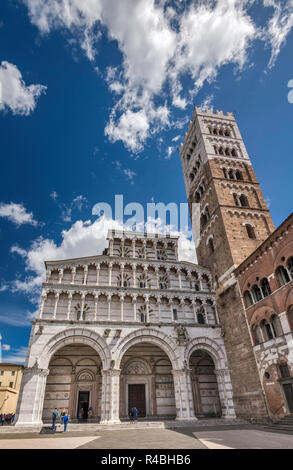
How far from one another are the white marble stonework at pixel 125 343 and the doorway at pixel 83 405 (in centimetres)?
8

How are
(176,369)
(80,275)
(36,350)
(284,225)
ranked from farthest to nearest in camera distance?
(80,275) → (176,369) → (36,350) → (284,225)

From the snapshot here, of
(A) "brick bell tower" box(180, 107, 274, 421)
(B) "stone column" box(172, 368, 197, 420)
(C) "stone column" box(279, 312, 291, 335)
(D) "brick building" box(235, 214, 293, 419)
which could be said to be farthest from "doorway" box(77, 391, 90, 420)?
(C) "stone column" box(279, 312, 291, 335)

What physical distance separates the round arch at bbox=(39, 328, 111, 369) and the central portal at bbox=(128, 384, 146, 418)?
4447mm

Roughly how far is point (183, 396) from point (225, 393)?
3485mm

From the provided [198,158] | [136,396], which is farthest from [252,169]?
[136,396]

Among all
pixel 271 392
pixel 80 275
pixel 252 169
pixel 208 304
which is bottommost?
pixel 271 392

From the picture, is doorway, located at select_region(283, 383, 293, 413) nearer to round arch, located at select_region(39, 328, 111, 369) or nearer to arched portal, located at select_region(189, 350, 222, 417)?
arched portal, located at select_region(189, 350, 222, 417)

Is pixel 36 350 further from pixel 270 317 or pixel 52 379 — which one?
pixel 270 317

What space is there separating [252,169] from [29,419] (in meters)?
30.6

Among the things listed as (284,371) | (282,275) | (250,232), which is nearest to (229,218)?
(250,232)

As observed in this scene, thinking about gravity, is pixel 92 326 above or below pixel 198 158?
below

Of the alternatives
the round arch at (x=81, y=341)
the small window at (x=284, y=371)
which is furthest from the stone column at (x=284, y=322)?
the round arch at (x=81, y=341)

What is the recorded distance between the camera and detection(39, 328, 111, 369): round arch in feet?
64.0
